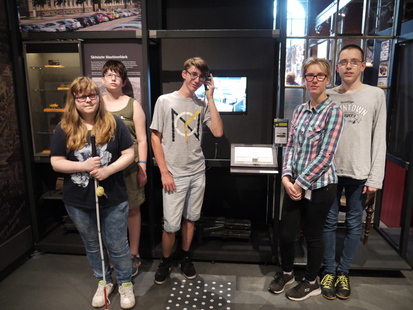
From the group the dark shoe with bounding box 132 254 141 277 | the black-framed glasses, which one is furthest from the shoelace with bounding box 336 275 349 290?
the dark shoe with bounding box 132 254 141 277

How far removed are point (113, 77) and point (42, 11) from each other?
1.28 m

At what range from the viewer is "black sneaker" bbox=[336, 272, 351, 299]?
8.20ft

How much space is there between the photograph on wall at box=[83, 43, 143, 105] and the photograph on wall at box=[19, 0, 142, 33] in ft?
0.75

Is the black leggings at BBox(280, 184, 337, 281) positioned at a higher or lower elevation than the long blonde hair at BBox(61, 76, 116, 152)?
lower

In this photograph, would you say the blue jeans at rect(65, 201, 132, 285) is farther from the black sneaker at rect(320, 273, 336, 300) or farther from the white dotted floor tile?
the black sneaker at rect(320, 273, 336, 300)

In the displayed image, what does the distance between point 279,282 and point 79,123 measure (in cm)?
206

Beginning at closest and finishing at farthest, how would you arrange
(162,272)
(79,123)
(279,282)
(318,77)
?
1. (79,123)
2. (318,77)
3. (279,282)
4. (162,272)

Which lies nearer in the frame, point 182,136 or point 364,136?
point 364,136

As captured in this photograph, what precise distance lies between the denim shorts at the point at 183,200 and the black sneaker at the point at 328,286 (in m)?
1.22

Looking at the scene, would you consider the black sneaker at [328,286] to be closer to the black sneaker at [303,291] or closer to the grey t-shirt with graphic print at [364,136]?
the black sneaker at [303,291]

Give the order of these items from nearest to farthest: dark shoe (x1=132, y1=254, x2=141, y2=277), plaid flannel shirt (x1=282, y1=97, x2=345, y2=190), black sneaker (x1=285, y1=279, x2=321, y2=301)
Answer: plaid flannel shirt (x1=282, y1=97, x2=345, y2=190) → black sneaker (x1=285, y1=279, x2=321, y2=301) → dark shoe (x1=132, y1=254, x2=141, y2=277)

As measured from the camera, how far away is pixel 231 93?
3.24 m

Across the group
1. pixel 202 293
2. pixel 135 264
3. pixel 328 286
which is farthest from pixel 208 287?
pixel 328 286

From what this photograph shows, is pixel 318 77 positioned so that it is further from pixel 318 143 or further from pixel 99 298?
pixel 99 298
